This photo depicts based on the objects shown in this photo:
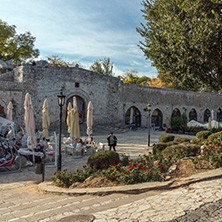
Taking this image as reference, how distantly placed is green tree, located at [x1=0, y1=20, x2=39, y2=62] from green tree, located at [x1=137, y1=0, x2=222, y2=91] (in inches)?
948

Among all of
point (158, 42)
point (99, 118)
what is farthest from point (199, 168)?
point (99, 118)

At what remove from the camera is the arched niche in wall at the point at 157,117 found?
32.6 metres

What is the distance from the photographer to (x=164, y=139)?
1446 cm

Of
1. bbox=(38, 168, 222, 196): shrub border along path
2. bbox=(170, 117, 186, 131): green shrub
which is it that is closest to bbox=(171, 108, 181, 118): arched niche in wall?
bbox=(170, 117, 186, 131): green shrub

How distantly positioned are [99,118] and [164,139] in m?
13.9

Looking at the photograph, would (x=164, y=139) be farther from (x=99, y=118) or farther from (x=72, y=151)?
(x=99, y=118)

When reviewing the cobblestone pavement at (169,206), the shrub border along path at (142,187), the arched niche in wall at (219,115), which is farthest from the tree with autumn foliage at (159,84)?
the cobblestone pavement at (169,206)

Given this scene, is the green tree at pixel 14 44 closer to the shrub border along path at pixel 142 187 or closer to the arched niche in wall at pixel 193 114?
the arched niche in wall at pixel 193 114

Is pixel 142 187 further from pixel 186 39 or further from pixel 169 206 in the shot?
pixel 186 39

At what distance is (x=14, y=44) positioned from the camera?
33.5 m

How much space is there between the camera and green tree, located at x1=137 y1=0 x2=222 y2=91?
11641mm

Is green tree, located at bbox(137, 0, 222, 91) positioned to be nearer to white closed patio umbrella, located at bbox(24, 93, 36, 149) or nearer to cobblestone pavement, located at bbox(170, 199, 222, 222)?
white closed patio umbrella, located at bbox(24, 93, 36, 149)

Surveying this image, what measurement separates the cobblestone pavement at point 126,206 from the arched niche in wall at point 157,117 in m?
26.8

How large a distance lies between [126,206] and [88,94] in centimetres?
2254
